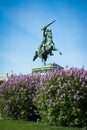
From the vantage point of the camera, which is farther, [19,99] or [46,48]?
[46,48]

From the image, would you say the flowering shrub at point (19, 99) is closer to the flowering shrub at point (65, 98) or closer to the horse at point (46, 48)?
the flowering shrub at point (65, 98)

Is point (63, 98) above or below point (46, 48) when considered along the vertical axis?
below

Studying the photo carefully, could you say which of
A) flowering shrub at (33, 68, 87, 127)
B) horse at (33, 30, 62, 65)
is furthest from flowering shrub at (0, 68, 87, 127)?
horse at (33, 30, 62, 65)

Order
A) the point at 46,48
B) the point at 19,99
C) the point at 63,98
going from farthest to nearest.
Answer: the point at 46,48
the point at 19,99
the point at 63,98

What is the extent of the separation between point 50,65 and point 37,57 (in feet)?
6.82

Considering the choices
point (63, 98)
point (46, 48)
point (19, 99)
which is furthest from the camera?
point (46, 48)

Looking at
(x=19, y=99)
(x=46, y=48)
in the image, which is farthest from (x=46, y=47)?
(x=19, y=99)

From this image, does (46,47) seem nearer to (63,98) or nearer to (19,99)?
(19,99)

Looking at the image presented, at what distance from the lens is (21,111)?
53.3 ft

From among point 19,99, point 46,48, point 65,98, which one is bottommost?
point 65,98

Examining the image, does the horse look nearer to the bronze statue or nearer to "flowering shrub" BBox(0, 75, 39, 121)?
the bronze statue

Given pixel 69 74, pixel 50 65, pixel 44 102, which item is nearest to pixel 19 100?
pixel 44 102

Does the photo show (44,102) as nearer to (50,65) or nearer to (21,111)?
(21,111)

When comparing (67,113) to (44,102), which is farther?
(44,102)
